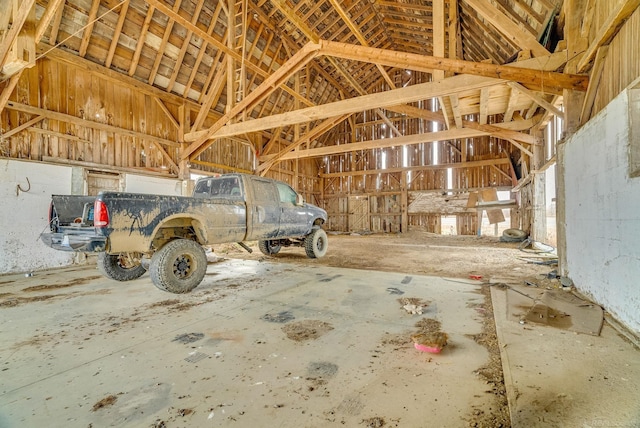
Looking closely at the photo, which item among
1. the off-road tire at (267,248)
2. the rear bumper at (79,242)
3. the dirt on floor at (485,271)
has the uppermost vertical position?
the rear bumper at (79,242)

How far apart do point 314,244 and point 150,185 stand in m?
5.83

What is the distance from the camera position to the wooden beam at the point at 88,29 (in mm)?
7055

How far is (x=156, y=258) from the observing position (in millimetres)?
4145

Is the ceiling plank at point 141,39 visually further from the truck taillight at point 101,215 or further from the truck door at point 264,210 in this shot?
the truck taillight at point 101,215

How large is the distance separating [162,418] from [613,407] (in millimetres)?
2652

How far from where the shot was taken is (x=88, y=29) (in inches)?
291

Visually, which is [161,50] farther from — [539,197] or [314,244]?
[539,197]

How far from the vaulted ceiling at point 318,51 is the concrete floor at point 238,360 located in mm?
4032

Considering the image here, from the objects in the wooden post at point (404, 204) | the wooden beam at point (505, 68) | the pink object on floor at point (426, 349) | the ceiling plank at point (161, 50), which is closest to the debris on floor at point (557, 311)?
the pink object on floor at point (426, 349)

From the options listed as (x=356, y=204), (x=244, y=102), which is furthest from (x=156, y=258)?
(x=356, y=204)

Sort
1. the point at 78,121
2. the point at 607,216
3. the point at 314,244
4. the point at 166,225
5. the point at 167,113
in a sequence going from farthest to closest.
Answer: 1. the point at 167,113
2. the point at 314,244
3. the point at 78,121
4. the point at 166,225
5. the point at 607,216

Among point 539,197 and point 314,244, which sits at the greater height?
point 539,197

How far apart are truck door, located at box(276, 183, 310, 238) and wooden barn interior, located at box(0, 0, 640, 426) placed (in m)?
2.23

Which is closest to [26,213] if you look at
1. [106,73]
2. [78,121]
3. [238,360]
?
[78,121]
